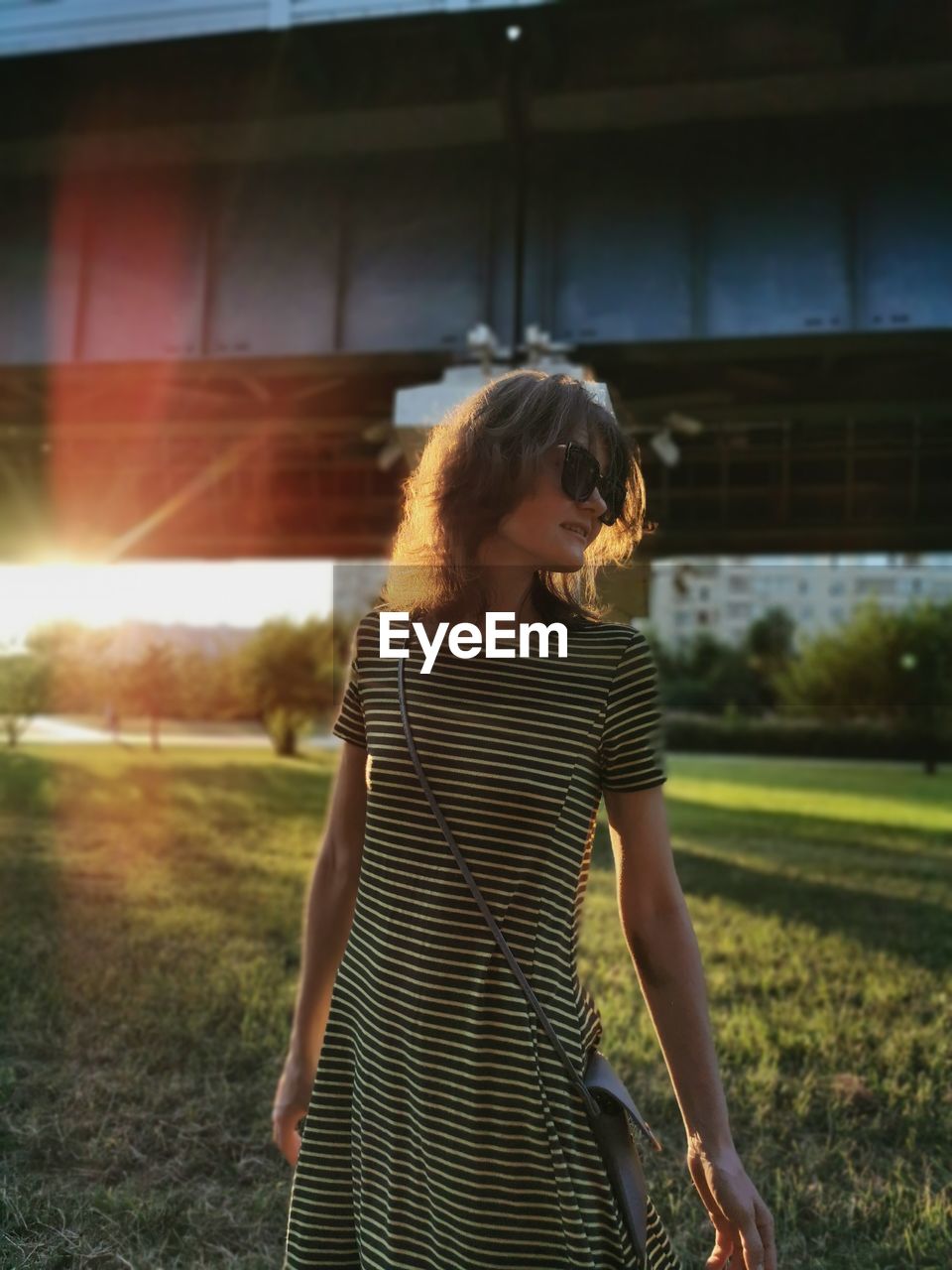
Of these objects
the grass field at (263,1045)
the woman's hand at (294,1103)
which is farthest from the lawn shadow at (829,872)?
the woman's hand at (294,1103)

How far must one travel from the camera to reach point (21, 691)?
49.1 ft

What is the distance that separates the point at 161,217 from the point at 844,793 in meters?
23.4

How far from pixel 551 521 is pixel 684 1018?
875 millimetres

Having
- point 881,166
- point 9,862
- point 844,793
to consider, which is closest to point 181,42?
point 881,166

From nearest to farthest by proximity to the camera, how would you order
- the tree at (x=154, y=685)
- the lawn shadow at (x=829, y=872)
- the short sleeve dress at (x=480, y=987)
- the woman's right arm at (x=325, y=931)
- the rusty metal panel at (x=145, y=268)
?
the short sleeve dress at (x=480, y=987)
the woman's right arm at (x=325, y=931)
the lawn shadow at (x=829, y=872)
the rusty metal panel at (x=145, y=268)
the tree at (x=154, y=685)

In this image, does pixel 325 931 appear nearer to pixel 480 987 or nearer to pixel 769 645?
pixel 480 987

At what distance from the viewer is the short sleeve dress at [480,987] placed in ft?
5.20

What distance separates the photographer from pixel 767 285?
1209cm

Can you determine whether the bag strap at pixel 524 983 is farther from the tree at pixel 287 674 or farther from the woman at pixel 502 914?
the tree at pixel 287 674

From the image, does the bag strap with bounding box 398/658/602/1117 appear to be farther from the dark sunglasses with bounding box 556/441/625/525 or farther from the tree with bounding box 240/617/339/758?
the tree with bounding box 240/617/339/758

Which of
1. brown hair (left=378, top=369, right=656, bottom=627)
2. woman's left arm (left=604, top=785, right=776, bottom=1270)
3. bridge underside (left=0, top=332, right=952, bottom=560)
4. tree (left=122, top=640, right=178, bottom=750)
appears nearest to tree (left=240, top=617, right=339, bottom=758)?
bridge underside (left=0, top=332, right=952, bottom=560)

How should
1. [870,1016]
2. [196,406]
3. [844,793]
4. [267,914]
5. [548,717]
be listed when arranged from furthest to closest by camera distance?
1. [844,793]
2. [196,406]
3. [267,914]
4. [870,1016]
5. [548,717]

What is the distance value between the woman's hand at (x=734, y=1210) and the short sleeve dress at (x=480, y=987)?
4.0 inches

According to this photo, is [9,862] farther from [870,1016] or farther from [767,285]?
[767,285]
